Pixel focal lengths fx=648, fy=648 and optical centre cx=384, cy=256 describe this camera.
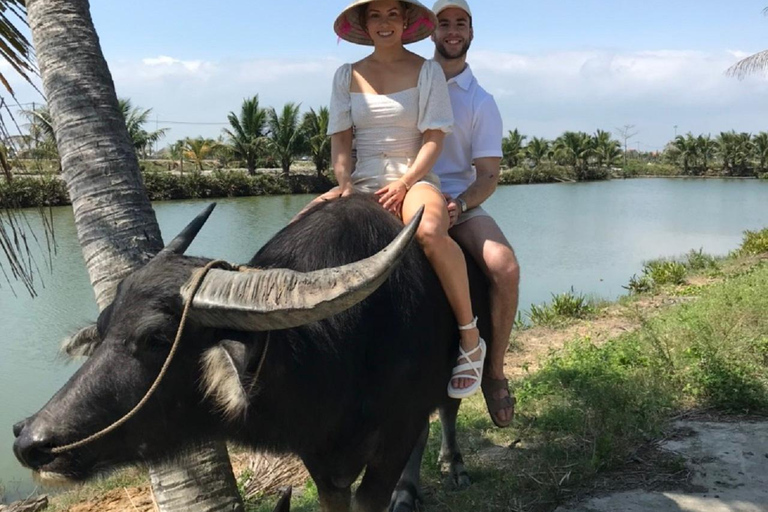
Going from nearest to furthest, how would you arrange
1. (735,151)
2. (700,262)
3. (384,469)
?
(384,469)
(700,262)
(735,151)

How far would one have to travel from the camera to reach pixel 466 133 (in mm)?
3320

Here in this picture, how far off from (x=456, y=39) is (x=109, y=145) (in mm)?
1815

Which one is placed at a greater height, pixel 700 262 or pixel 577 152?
pixel 577 152

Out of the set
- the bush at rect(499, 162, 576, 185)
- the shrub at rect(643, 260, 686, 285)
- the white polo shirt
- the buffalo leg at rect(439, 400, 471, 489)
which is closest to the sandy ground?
the buffalo leg at rect(439, 400, 471, 489)

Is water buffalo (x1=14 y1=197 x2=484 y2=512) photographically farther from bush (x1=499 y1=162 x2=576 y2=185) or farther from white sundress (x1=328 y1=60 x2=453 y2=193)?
bush (x1=499 y1=162 x2=576 y2=185)

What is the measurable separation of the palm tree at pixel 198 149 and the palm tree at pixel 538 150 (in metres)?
35.5

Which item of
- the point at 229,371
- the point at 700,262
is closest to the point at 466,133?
the point at 229,371

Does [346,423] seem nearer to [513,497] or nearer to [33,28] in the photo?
[513,497]

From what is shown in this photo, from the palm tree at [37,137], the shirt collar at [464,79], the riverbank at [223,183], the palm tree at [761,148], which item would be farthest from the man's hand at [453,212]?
the palm tree at [761,148]

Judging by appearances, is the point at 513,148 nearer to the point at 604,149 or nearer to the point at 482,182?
the point at 604,149

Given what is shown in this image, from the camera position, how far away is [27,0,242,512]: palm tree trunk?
9.89ft

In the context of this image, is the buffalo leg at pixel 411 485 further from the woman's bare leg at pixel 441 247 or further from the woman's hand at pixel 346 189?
the woman's hand at pixel 346 189

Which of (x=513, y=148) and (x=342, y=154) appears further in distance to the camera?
(x=513, y=148)

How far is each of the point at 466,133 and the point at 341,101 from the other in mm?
694
